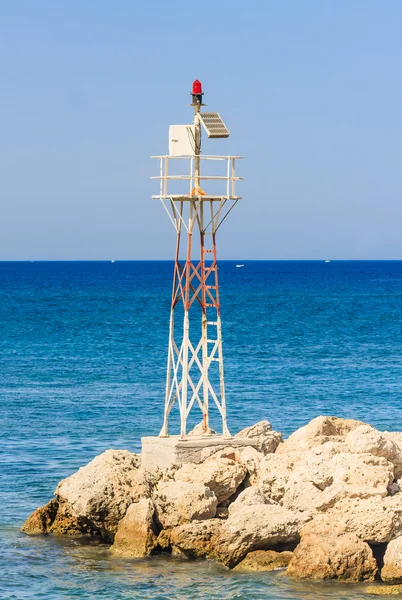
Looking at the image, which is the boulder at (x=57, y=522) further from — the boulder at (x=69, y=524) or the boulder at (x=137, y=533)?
the boulder at (x=137, y=533)

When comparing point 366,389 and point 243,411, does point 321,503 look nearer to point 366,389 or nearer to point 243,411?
point 243,411

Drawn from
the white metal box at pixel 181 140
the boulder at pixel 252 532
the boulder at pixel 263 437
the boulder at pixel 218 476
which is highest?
the white metal box at pixel 181 140

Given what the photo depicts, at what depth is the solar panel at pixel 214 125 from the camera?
2183 centimetres

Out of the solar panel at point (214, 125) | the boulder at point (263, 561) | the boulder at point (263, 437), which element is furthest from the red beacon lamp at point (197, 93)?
the boulder at point (263, 561)

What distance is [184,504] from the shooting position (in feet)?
63.3

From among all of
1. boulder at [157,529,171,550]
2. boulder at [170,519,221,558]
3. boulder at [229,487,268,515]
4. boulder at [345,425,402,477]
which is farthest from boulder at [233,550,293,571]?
boulder at [345,425,402,477]

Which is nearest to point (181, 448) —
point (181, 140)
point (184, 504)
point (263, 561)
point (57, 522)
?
point (184, 504)

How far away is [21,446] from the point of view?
28.5 m

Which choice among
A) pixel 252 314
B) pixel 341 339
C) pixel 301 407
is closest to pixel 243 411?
pixel 301 407

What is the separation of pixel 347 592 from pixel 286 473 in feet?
11.3

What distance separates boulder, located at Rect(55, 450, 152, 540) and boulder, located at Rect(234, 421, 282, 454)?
2.81 metres

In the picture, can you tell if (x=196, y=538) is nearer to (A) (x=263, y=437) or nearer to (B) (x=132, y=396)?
(A) (x=263, y=437)

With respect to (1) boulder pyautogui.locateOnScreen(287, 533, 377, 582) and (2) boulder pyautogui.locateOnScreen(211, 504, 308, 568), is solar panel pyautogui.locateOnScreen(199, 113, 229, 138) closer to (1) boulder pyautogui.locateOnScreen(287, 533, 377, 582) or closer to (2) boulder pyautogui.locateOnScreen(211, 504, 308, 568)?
(2) boulder pyautogui.locateOnScreen(211, 504, 308, 568)

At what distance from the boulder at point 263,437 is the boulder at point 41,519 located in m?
4.22
